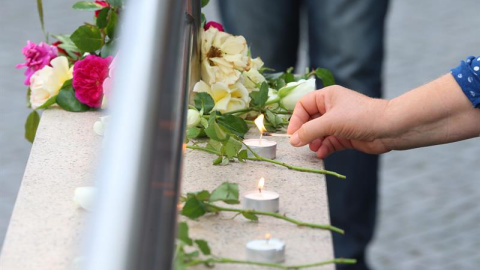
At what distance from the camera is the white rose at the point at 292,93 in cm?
174

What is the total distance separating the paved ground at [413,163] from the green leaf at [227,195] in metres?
2.56

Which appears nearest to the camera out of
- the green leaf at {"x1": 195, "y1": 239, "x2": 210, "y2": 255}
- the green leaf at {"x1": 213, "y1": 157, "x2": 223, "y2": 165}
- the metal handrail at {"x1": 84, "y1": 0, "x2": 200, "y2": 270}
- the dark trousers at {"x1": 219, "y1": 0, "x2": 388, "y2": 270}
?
the metal handrail at {"x1": 84, "y1": 0, "x2": 200, "y2": 270}

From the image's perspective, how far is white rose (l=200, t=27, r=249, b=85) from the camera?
165 cm

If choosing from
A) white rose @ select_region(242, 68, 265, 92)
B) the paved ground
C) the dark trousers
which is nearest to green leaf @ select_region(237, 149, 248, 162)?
white rose @ select_region(242, 68, 265, 92)

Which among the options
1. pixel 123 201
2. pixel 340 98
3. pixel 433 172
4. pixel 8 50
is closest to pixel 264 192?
pixel 340 98

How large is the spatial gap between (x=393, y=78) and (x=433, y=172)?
130 centimetres

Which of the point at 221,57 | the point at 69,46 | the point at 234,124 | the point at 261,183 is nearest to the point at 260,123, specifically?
the point at 234,124

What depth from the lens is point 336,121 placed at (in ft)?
5.10

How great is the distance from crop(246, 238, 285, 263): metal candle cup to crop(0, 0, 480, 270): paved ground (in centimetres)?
265

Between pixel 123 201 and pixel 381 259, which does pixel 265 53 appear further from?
pixel 123 201

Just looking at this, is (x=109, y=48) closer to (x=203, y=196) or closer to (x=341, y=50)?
(x=203, y=196)

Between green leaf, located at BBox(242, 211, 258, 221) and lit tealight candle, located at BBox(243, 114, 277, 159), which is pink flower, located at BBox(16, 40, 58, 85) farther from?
green leaf, located at BBox(242, 211, 258, 221)

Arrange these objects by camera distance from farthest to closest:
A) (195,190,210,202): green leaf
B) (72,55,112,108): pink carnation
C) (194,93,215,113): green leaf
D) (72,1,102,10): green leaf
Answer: (72,1,102,10): green leaf → (72,55,112,108): pink carnation → (194,93,215,113): green leaf → (195,190,210,202): green leaf

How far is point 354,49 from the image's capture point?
3.04 m
